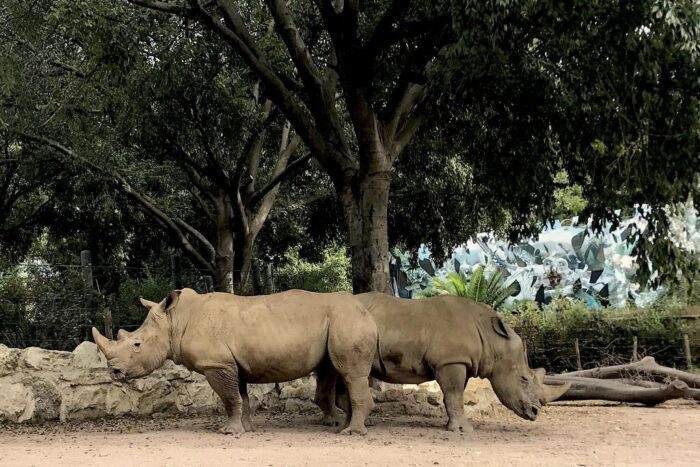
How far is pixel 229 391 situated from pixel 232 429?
390 millimetres

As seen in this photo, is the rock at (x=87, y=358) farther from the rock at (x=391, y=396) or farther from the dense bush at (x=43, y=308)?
the dense bush at (x=43, y=308)

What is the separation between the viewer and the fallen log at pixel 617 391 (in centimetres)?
1120

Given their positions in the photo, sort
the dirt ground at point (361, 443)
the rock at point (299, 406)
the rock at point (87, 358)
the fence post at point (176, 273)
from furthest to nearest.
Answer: the fence post at point (176, 273)
the rock at point (299, 406)
the rock at point (87, 358)
the dirt ground at point (361, 443)

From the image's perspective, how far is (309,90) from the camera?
11.3 metres

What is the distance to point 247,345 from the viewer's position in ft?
26.3

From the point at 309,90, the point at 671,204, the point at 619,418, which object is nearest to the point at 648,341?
the point at 619,418

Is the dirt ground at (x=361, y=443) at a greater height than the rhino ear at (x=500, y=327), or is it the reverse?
the rhino ear at (x=500, y=327)

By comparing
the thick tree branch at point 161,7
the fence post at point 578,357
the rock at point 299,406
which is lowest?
the rock at point 299,406

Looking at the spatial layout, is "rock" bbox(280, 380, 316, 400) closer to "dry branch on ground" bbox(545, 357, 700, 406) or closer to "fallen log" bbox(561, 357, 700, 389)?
"dry branch on ground" bbox(545, 357, 700, 406)

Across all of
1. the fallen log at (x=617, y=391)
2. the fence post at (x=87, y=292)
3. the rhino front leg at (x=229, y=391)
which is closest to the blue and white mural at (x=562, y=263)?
the fallen log at (x=617, y=391)

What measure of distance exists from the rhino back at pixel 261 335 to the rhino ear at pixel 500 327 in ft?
5.01

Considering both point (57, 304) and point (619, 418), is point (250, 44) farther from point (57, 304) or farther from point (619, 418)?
point (619, 418)

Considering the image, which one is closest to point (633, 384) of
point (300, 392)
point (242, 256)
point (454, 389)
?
point (454, 389)

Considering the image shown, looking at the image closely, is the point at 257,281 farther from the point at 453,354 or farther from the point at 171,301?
the point at 453,354
